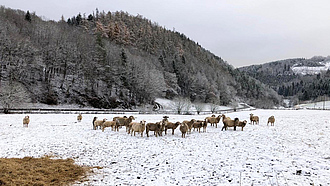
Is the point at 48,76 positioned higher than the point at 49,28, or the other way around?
the point at 49,28

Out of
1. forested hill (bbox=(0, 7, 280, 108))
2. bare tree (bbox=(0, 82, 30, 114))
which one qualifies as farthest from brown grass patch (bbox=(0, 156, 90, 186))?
forested hill (bbox=(0, 7, 280, 108))

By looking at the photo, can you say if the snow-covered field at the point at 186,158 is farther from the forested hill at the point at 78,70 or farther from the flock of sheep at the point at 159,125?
the forested hill at the point at 78,70

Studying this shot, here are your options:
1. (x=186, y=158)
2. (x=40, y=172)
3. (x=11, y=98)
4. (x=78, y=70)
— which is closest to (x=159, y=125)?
(x=186, y=158)

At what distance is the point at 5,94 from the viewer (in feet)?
121

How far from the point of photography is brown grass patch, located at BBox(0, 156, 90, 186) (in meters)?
8.21

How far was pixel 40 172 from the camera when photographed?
9195 mm

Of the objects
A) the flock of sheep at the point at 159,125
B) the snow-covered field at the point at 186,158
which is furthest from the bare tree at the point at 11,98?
the snow-covered field at the point at 186,158

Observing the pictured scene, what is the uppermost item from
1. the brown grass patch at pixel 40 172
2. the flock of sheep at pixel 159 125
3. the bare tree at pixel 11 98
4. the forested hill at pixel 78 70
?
the forested hill at pixel 78 70

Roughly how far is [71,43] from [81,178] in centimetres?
6589

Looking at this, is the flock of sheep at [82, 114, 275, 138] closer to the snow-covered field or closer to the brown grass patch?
the snow-covered field

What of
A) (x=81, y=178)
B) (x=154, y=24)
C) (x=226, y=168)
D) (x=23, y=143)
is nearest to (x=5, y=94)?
(x=23, y=143)

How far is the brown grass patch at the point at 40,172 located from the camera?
8.21 metres

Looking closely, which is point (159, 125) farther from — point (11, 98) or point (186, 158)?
point (11, 98)

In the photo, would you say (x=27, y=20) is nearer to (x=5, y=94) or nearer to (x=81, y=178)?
(x=5, y=94)
